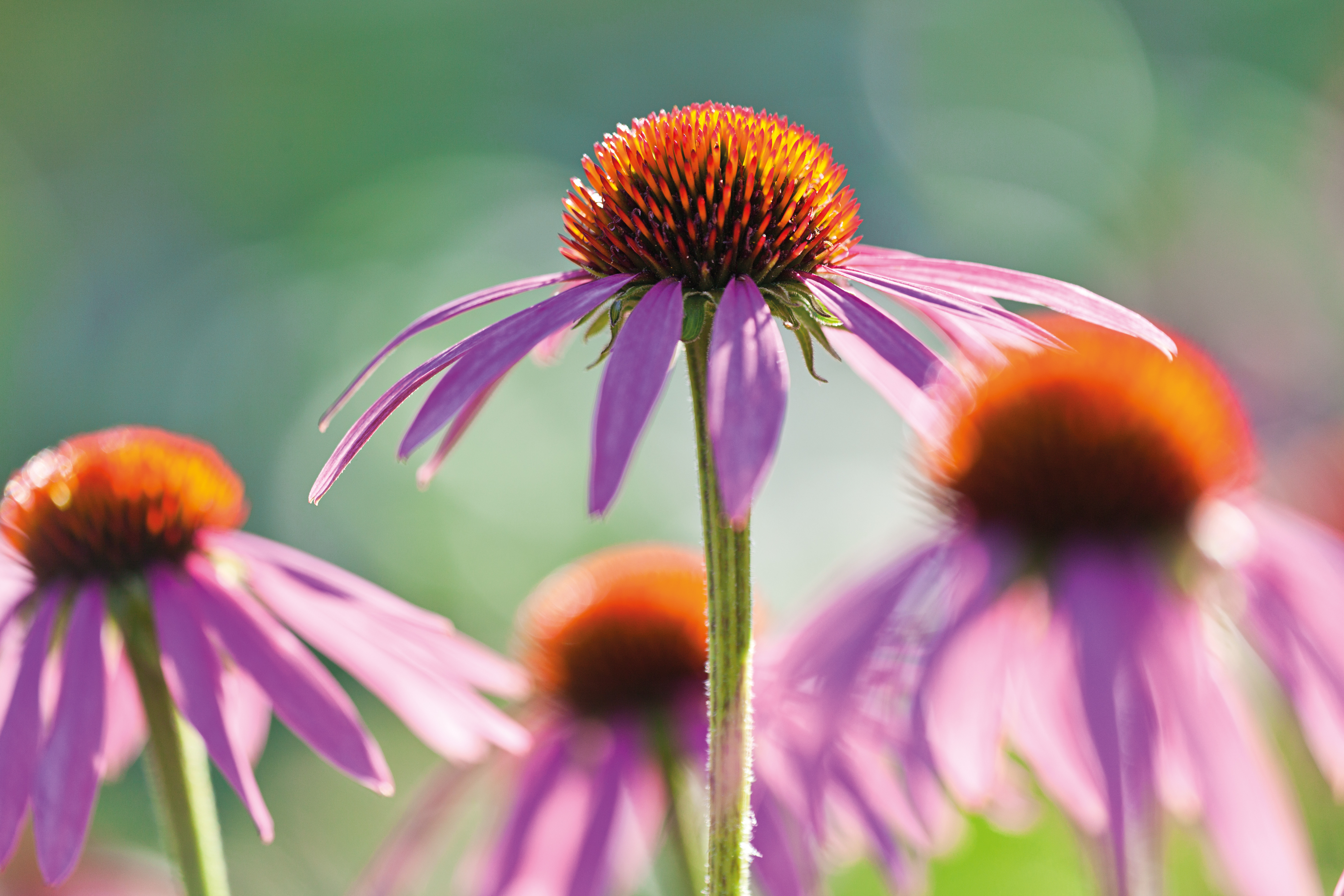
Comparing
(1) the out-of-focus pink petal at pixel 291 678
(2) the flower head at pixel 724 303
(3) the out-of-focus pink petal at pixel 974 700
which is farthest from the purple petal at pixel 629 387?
(3) the out-of-focus pink petal at pixel 974 700

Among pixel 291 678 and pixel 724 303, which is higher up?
pixel 724 303

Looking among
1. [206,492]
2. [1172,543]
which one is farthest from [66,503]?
[1172,543]

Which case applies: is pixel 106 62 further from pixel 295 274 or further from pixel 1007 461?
pixel 1007 461

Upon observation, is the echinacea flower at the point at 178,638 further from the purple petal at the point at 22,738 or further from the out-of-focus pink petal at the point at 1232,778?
the out-of-focus pink petal at the point at 1232,778

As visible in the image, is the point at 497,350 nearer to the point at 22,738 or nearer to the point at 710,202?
the point at 710,202

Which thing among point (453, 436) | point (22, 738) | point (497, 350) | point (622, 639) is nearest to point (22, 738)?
point (22, 738)

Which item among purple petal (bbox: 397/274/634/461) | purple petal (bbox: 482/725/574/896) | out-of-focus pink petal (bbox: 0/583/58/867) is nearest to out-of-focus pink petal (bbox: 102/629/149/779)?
out-of-focus pink petal (bbox: 0/583/58/867)

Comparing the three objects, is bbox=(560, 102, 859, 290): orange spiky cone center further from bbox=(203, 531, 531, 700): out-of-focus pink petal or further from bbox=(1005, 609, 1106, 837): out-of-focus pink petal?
bbox=(1005, 609, 1106, 837): out-of-focus pink petal
